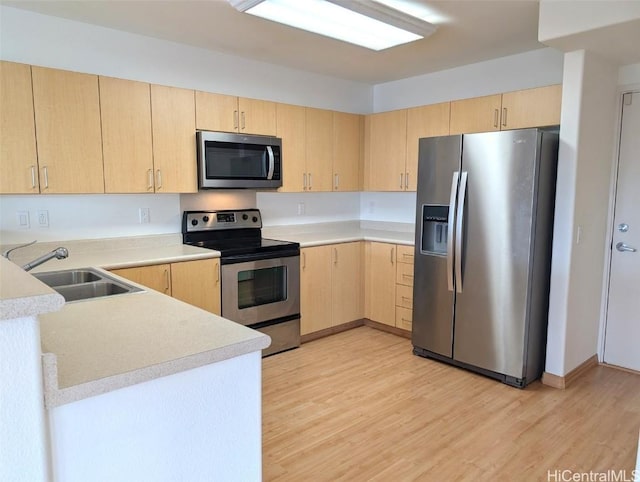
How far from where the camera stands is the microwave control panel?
3641mm

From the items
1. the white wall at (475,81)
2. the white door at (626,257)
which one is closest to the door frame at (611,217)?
the white door at (626,257)

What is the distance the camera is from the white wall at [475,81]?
3.56 metres

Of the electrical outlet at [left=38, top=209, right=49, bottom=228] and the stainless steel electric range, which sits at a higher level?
the electrical outlet at [left=38, top=209, right=49, bottom=228]

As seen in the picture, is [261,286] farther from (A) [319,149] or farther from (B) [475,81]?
(B) [475,81]

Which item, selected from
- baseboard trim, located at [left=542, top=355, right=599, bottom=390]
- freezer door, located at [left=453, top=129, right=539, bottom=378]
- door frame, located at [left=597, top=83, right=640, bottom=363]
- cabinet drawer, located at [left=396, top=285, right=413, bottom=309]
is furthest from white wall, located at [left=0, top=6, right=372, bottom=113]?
baseboard trim, located at [left=542, top=355, right=599, bottom=390]

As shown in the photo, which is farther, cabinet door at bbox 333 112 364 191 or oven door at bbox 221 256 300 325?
cabinet door at bbox 333 112 364 191

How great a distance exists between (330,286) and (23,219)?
7.94ft

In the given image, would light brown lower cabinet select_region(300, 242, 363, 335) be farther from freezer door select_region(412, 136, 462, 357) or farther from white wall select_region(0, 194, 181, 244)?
white wall select_region(0, 194, 181, 244)

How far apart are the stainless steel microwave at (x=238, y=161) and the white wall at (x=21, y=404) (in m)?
2.53

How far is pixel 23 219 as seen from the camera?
2.96m

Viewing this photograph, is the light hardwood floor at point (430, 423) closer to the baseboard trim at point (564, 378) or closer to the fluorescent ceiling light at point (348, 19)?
the baseboard trim at point (564, 378)

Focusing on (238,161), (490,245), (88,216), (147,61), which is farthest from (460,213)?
(88,216)

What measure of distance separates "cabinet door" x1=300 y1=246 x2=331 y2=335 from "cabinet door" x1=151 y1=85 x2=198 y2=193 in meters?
1.15

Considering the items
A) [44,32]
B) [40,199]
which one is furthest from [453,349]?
[44,32]
